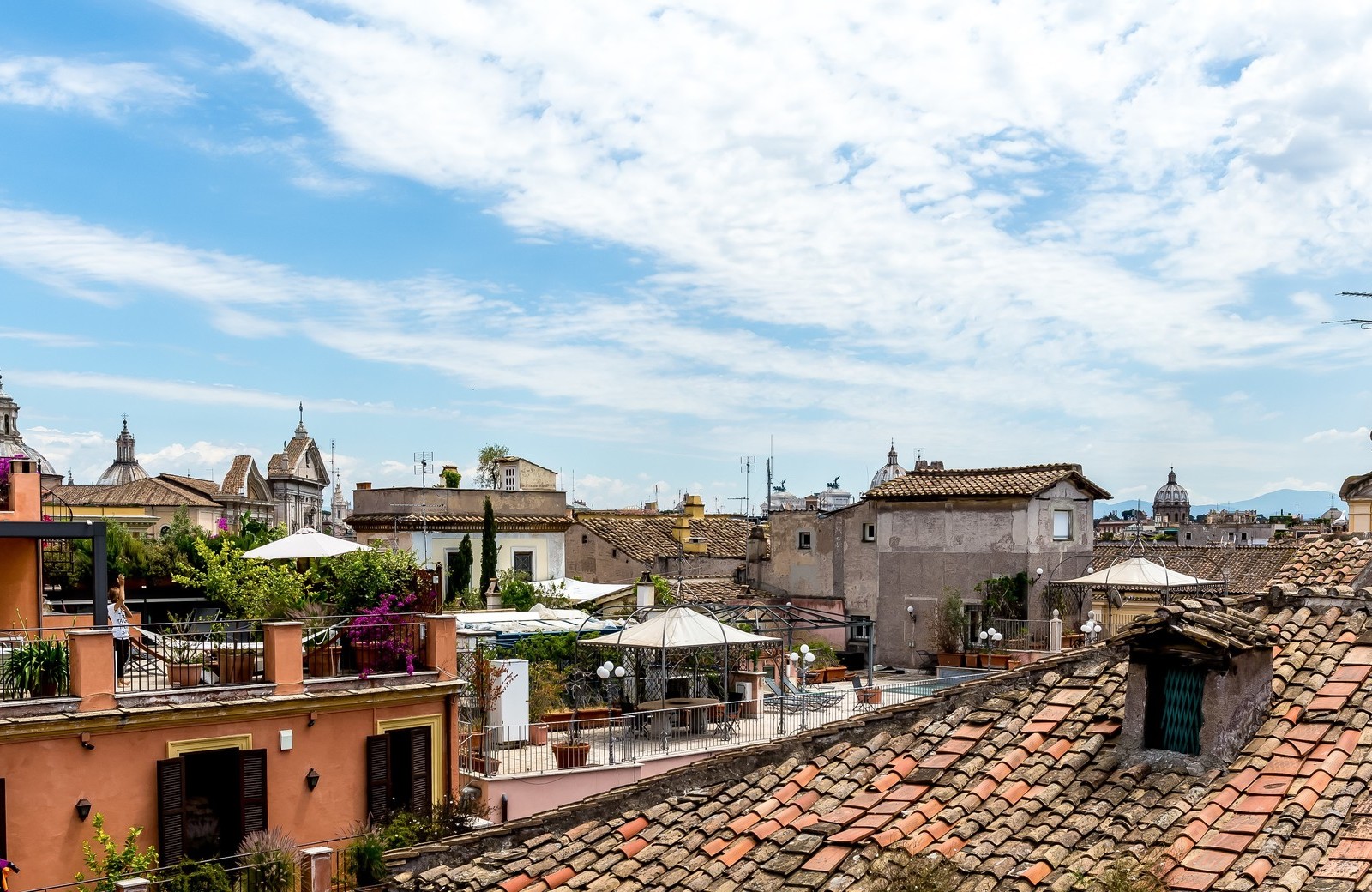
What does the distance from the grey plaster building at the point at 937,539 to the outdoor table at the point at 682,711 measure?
44.6ft

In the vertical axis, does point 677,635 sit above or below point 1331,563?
below

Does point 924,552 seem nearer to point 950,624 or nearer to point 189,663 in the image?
point 950,624

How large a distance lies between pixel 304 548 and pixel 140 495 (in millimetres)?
39034

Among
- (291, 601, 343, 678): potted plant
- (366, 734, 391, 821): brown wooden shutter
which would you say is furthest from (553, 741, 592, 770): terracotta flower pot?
(291, 601, 343, 678): potted plant

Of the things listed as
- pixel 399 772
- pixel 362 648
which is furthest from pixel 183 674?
pixel 399 772

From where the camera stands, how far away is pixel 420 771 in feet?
58.9

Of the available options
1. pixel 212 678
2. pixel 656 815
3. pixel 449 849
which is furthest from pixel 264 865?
pixel 656 815

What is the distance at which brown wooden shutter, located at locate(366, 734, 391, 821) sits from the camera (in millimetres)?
17328

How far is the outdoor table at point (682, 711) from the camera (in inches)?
848

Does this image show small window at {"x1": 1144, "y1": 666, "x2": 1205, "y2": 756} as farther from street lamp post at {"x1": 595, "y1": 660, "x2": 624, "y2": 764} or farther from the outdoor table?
the outdoor table

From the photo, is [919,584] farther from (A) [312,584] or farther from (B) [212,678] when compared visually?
(B) [212,678]

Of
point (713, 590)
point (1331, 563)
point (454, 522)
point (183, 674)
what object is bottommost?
point (713, 590)

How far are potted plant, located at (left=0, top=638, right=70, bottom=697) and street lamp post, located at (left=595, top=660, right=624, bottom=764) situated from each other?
8.66 metres

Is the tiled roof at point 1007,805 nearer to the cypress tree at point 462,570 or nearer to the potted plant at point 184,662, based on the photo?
the potted plant at point 184,662
